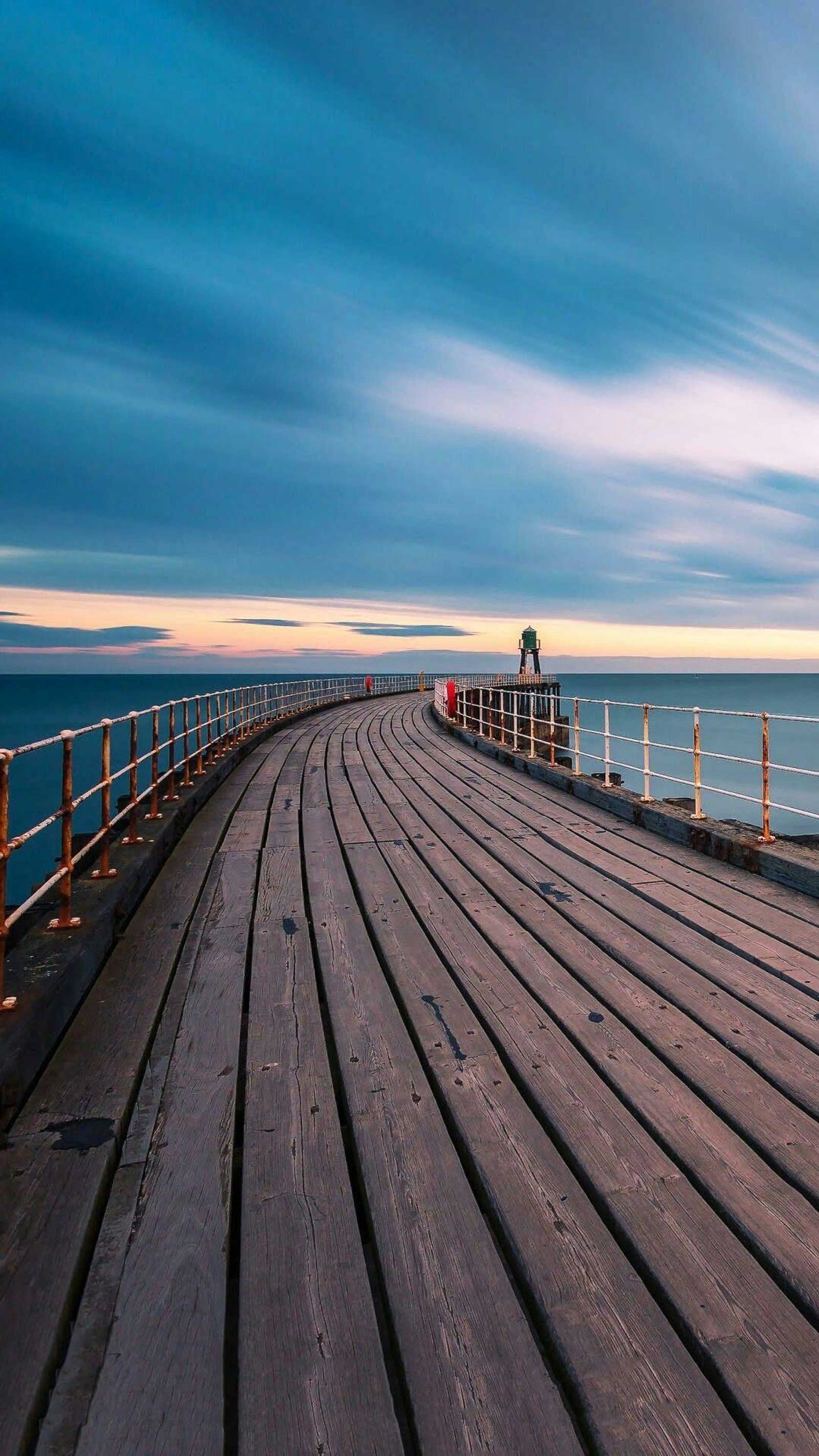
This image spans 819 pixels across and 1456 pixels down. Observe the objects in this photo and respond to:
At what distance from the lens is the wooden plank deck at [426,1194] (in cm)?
141

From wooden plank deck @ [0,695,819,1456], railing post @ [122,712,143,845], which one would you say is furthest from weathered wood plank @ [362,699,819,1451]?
railing post @ [122,712,143,845]

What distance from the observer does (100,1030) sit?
112 inches

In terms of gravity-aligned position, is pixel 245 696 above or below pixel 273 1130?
above

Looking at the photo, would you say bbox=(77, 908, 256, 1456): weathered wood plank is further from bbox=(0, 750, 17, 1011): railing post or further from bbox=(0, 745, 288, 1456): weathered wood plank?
bbox=(0, 750, 17, 1011): railing post

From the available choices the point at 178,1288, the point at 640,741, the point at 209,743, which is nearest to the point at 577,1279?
the point at 178,1288

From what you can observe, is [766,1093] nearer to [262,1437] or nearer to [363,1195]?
[363,1195]

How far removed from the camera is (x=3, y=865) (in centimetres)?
253

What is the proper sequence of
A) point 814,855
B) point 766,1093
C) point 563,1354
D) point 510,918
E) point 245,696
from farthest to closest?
1. point 245,696
2. point 814,855
3. point 510,918
4. point 766,1093
5. point 563,1354

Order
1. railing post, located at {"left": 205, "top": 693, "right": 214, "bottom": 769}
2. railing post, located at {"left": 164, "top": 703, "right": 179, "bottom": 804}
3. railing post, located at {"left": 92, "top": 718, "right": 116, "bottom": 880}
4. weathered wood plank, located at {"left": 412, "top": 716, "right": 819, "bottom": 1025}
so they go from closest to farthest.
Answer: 1. weathered wood plank, located at {"left": 412, "top": 716, "right": 819, "bottom": 1025}
2. railing post, located at {"left": 92, "top": 718, "right": 116, "bottom": 880}
3. railing post, located at {"left": 164, "top": 703, "right": 179, "bottom": 804}
4. railing post, located at {"left": 205, "top": 693, "right": 214, "bottom": 769}

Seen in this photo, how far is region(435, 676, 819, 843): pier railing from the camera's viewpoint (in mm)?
5668

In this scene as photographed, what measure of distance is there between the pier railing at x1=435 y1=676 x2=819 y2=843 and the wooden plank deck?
4.09ft

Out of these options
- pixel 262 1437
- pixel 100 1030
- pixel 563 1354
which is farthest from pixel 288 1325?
pixel 100 1030

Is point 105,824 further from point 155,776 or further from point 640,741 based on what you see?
point 640,741

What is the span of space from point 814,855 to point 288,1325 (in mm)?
4102
